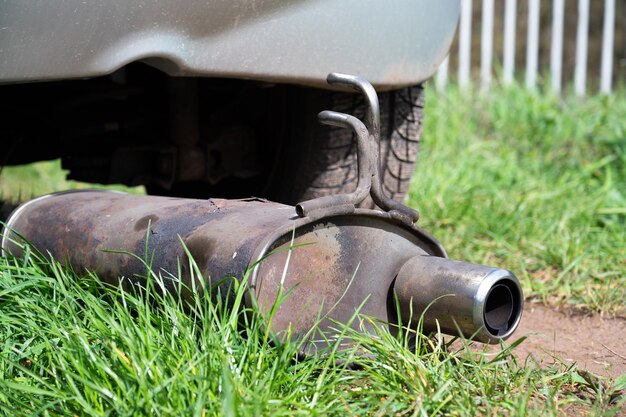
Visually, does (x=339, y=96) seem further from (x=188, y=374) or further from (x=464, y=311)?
(x=188, y=374)

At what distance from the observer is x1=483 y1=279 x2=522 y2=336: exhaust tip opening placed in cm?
159

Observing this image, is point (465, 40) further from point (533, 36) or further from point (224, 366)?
point (224, 366)

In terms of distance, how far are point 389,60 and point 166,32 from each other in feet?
1.99

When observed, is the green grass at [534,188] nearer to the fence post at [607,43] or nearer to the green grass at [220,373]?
the green grass at [220,373]

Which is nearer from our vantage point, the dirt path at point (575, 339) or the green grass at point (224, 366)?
the green grass at point (224, 366)

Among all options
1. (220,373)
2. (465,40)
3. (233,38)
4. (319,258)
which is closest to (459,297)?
(319,258)

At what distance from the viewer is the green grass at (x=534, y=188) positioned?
250 cm

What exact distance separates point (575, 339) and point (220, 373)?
1053 millimetres

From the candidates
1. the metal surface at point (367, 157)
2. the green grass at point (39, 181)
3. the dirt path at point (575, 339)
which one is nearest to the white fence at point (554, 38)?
the green grass at point (39, 181)

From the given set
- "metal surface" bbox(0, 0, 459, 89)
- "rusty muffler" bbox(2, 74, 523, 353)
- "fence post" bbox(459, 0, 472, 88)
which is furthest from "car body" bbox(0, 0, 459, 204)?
"fence post" bbox(459, 0, 472, 88)

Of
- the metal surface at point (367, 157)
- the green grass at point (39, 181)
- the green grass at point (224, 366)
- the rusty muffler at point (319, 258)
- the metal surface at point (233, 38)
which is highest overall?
the metal surface at point (233, 38)

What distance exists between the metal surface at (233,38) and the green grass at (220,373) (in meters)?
0.44

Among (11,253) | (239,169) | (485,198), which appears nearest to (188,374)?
(11,253)

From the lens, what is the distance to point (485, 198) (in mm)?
3344
